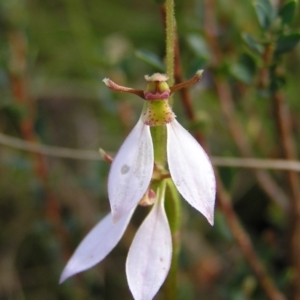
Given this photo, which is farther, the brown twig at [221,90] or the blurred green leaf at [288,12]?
the brown twig at [221,90]

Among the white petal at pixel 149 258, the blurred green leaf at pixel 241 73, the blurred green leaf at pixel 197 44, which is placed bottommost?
the white petal at pixel 149 258

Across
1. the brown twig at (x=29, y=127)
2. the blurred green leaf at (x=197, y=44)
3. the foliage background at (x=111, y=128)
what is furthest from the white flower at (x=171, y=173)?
the brown twig at (x=29, y=127)

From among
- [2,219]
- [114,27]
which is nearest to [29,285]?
[2,219]

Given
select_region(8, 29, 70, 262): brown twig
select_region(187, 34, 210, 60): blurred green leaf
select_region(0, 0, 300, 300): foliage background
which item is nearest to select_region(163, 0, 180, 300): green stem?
select_region(0, 0, 300, 300): foliage background

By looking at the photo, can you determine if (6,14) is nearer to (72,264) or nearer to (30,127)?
(30,127)

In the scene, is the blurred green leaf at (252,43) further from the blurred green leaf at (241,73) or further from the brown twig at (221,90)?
the brown twig at (221,90)

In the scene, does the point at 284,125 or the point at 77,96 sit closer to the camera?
the point at 284,125
